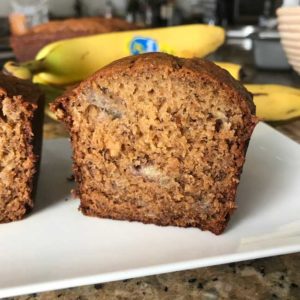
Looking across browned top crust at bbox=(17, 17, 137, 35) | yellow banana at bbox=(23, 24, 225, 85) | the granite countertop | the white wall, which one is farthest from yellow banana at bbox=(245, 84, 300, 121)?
the white wall

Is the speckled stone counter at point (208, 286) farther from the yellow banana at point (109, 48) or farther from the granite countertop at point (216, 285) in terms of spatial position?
the yellow banana at point (109, 48)

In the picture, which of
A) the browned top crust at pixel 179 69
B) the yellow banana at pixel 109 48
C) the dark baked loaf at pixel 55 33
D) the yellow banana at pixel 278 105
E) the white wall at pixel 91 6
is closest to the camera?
the browned top crust at pixel 179 69

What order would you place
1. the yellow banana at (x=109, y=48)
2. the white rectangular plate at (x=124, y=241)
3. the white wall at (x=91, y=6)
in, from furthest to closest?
the white wall at (x=91, y=6)
the yellow banana at (x=109, y=48)
the white rectangular plate at (x=124, y=241)

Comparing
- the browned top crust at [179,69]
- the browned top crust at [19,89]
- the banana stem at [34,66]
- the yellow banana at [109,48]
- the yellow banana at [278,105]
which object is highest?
the browned top crust at [179,69]

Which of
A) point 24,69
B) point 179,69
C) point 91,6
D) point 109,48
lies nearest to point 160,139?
point 179,69

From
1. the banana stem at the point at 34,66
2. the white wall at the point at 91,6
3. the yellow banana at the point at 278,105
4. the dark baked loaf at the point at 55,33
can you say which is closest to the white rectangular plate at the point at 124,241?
the yellow banana at the point at 278,105

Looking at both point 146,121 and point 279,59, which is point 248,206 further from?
point 279,59
